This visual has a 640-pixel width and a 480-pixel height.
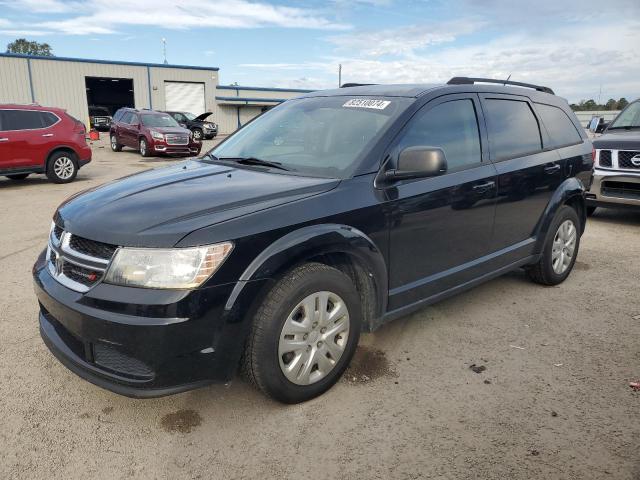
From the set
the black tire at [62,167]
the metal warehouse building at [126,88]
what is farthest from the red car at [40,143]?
the metal warehouse building at [126,88]

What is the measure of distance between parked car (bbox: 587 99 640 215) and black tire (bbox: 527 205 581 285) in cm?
263

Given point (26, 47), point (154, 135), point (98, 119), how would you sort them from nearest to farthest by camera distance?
1. point (154, 135)
2. point (98, 119)
3. point (26, 47)

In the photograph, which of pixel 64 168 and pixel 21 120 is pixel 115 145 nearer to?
pixel 64 168

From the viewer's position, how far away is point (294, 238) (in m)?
2.54

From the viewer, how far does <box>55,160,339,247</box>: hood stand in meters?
2.35

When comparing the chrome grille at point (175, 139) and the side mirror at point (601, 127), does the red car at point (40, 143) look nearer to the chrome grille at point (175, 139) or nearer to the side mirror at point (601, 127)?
the chrome grille at point (175, 139)

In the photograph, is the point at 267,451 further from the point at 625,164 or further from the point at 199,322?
the point at 625,164

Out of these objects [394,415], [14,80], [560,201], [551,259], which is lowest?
[394,415]

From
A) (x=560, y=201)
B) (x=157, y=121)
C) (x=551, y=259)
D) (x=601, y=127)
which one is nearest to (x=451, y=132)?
(x=560, y=201)

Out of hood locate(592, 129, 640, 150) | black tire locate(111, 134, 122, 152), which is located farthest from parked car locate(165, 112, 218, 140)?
hood locate(592, 129, 640, 150)

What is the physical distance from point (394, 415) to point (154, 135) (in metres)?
15.9

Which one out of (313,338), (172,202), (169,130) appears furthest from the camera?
(169,130)

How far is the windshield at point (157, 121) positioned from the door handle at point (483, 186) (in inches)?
620

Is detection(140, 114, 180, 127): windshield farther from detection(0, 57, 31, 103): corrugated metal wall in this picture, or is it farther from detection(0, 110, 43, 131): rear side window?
detection(0, 57, 31, 103): corrugated metal wall
